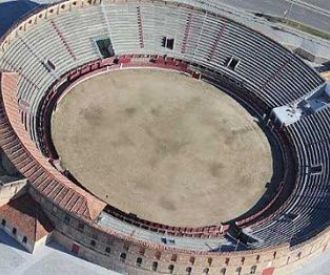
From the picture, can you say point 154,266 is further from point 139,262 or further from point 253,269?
point 253,269

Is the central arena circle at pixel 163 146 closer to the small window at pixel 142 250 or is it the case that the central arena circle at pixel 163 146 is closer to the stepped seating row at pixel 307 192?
the stepped seating row at pixel 307 192

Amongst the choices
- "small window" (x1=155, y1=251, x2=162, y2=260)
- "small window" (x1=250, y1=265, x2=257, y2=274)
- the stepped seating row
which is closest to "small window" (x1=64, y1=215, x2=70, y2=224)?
"small window" (x1=155, y1=251, x2=162, y2=260)

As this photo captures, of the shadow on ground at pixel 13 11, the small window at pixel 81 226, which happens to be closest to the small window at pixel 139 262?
the small window at pixel 81 226

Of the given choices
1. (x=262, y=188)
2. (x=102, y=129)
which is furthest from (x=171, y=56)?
(x=262, y=188)

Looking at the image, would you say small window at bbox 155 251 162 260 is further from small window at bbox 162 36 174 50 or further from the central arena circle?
small window at bbox 162 36 174 50

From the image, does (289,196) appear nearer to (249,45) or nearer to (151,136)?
(151,136)

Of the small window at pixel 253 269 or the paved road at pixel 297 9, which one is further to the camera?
the paved road at pixel 297 9
